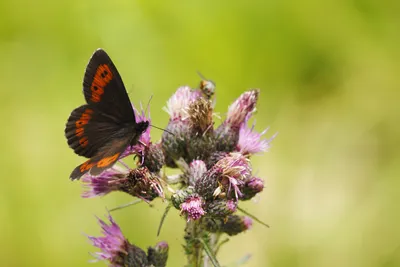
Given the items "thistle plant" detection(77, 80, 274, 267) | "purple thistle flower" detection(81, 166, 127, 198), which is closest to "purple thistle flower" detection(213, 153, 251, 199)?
"thistle plant" detection(77, 80, 274, 267)

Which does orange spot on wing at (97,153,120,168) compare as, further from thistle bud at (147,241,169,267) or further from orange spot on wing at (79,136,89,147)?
thistle bud at (147,241,169,267)

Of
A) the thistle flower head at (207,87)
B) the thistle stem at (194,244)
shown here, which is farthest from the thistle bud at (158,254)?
the thistle flower head at (207,87)

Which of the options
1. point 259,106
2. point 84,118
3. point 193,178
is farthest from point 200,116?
point 259,106

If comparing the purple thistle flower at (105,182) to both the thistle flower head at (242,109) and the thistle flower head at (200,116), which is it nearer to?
the thistle flower head at (200,116)

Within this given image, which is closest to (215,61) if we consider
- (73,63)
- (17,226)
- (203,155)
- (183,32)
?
(183,32)

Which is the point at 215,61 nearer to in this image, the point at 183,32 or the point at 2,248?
the point at 183,32

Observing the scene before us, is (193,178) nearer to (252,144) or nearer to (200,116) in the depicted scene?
(200,116)
